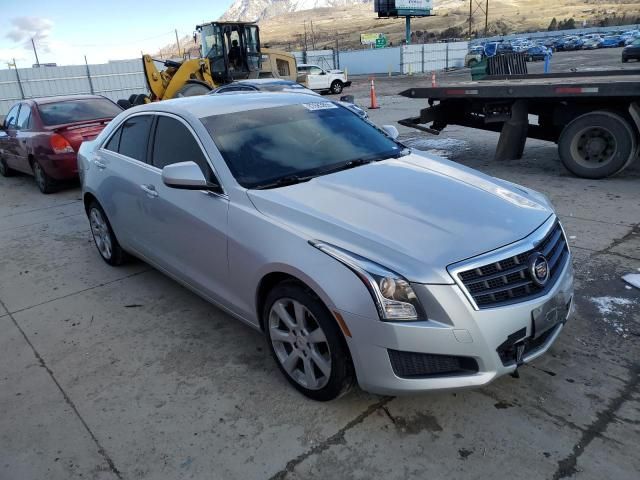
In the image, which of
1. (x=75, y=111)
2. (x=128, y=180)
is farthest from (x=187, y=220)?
(x=75, y=111)

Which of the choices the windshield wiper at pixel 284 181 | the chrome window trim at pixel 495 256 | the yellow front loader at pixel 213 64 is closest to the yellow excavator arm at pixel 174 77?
the yellow front loader at pixel 213 64

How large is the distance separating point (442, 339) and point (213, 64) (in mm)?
17687

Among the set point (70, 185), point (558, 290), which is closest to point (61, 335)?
point (558, 290)

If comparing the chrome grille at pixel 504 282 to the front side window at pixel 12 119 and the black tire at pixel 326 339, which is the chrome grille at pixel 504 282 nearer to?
the black tire at pixel 326 339

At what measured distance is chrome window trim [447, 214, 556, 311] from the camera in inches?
94.3

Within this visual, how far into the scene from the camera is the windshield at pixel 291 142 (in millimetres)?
3355

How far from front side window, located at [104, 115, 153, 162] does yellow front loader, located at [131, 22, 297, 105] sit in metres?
11.2

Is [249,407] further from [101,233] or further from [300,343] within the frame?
[101,233]

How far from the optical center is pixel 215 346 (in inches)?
142

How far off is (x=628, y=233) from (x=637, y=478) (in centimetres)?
355

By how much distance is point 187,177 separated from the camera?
3.20 meters

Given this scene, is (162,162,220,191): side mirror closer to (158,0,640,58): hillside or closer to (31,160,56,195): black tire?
(31,160,56,195): black tire

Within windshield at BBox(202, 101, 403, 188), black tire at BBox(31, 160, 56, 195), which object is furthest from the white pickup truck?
windshield at BBox(202, 101, 403, 188)

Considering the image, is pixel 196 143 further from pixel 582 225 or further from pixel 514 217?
pixel 582 225
